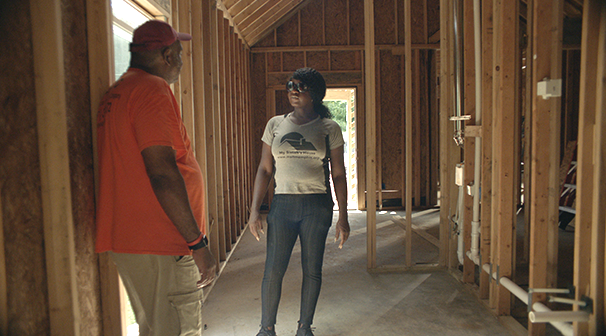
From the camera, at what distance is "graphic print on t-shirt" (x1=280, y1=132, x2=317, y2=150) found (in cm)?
240

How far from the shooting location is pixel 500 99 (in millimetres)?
2830

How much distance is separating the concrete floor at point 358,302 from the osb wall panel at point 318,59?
13.4 feet

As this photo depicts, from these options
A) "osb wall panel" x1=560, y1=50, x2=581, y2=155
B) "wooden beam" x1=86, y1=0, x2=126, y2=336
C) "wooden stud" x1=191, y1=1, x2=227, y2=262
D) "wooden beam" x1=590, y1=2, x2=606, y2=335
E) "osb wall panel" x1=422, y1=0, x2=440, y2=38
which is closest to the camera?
"wooden beam" x1=86, y1=0, x2=126, y2=336

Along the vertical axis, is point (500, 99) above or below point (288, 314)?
above

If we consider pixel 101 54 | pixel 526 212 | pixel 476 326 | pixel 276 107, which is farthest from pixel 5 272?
pixel 276 107

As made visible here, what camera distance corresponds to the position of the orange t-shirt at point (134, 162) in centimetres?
138

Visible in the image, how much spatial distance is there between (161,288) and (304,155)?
1.18m

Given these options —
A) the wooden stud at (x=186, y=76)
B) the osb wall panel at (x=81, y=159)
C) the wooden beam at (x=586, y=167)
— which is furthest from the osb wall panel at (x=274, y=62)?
the osb wall panel at (x=81, y=159)

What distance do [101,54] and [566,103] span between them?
721 centimetres

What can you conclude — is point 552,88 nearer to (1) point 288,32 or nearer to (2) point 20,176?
(2) point 20,176

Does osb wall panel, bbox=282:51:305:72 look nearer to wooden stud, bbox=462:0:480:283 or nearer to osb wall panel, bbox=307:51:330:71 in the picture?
osb wall panel, bbox=307:51:330:71

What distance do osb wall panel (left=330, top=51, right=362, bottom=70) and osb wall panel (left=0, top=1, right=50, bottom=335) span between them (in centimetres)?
675

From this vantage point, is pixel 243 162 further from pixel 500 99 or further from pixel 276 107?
pixel 500 99

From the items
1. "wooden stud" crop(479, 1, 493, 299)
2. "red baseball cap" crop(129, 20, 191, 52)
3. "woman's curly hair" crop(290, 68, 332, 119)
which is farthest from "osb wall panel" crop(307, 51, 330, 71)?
"red baseball cap" crop(129, 20, 191, 52)
